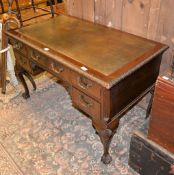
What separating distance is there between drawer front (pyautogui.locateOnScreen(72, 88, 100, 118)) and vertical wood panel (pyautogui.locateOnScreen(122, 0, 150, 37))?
643 mm

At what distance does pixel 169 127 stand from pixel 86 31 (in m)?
0.88

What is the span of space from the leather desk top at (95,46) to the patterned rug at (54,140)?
73 centimetres

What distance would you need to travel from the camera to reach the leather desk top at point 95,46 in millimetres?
1212

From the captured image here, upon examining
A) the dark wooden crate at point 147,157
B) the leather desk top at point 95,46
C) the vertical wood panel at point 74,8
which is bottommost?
the dark wooden crate at point 147,157

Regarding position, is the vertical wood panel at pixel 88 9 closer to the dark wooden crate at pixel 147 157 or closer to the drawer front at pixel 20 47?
the drawer front at pixel 20 47

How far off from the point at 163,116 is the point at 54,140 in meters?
0.93

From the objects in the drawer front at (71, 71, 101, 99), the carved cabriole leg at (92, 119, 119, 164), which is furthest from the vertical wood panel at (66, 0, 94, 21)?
the carved cabriole leg at (92, 119, 119, 164)

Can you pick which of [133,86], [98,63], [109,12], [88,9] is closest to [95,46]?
[98,63]

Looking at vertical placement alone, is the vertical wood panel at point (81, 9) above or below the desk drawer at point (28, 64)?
above

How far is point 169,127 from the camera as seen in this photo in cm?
115

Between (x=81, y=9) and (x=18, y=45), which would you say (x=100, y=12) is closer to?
(x=81, y=9)

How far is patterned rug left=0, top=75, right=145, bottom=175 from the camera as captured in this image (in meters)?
1.57

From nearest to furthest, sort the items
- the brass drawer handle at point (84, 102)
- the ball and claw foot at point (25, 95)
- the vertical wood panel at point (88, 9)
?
the brass drawer handle at point (84, 102), the vertical wood panel at point (88, 9), the ball and claw foot at point (25, 95)

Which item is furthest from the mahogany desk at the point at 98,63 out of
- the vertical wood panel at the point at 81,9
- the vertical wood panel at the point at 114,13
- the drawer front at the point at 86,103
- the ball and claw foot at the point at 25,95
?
the ball and claw foot at the point at 25,95
